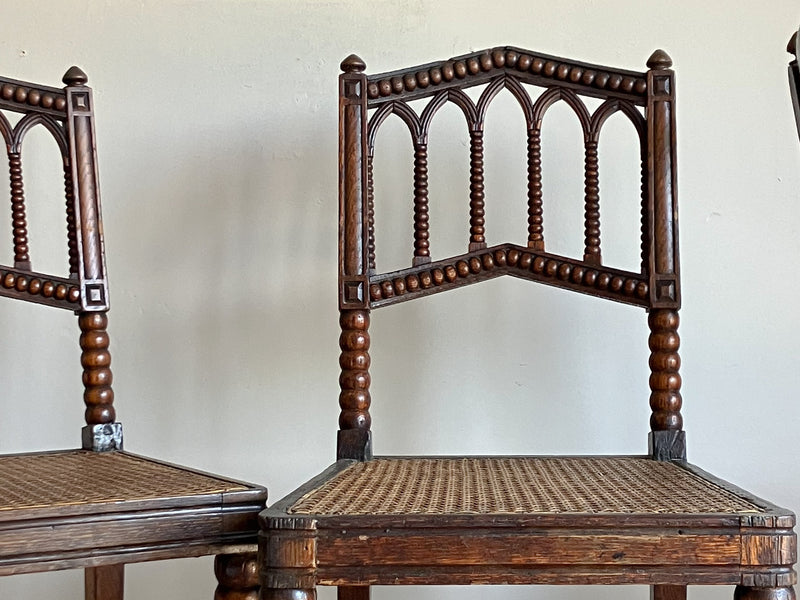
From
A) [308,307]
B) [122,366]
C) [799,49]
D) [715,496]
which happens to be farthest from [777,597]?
[122,366]

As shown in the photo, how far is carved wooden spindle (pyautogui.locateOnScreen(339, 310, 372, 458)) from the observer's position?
1159mm

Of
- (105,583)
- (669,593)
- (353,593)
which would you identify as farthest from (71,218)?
(669,593)

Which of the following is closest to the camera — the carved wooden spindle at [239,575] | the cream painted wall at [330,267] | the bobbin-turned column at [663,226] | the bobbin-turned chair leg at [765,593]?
the bobbin-turned chair leg at [765,593]

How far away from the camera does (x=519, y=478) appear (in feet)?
3.30

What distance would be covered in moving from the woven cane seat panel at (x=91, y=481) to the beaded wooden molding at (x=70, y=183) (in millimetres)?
195

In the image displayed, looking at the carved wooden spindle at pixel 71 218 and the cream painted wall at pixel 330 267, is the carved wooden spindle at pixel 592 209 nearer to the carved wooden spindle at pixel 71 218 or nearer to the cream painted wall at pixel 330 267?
the cream painted wall at pixel 330 267

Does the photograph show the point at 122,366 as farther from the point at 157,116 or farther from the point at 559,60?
the point at 559,60

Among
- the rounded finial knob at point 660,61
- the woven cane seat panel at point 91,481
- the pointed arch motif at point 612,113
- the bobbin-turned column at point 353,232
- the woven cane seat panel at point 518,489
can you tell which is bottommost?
the woven cane seat panel at point 518,489

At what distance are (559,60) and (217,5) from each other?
0.56 meters

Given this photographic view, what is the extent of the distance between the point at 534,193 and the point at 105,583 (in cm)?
71

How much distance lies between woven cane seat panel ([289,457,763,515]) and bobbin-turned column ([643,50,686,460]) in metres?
0.08

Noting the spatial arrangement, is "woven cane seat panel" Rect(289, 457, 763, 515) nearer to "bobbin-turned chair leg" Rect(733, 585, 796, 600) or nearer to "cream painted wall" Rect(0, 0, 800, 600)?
"bobbin-turned chair leg" Rect(733, 585, 796, 600)

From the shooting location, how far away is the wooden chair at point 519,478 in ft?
2.66

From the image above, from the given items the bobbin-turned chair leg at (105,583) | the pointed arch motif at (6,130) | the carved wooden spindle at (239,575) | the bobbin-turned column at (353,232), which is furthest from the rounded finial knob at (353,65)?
the bobbin-turned chair leg at (105,583)
